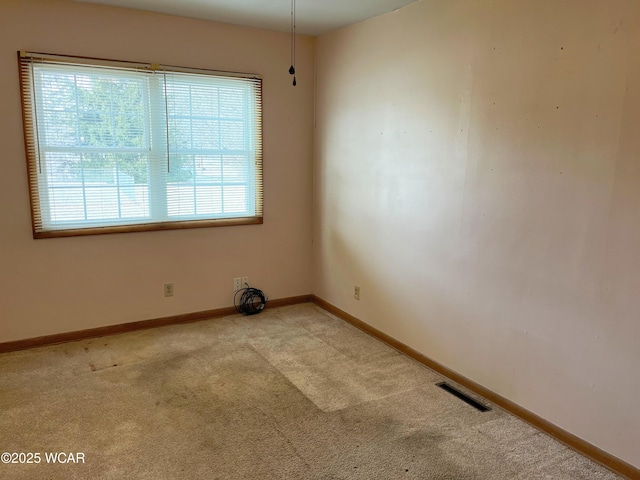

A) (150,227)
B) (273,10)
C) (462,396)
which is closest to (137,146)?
(150,227)

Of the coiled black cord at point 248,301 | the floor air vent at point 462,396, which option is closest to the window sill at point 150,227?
the coiled black cord at point 248,301

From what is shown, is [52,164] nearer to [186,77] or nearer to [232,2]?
[186,77]

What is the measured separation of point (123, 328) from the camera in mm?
3727

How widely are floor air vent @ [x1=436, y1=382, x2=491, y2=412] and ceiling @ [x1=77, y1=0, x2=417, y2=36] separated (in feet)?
8.23

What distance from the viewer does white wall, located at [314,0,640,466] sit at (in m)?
2.08

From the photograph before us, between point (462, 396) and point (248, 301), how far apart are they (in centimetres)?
211

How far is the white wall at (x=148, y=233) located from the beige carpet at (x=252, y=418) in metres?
0.39

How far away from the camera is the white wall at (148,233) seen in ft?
10.5

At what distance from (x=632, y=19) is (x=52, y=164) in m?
3.51

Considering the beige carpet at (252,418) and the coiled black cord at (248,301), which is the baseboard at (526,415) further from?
the coiled black cord at (248,301)

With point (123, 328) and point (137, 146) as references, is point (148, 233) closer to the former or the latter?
point (137, 146)

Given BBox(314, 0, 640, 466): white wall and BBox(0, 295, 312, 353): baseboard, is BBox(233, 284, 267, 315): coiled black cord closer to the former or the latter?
BBox(0, 295, 312, 353): baseboard

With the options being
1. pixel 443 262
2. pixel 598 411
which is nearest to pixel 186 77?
pixel 443 262

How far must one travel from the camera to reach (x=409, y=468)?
7.02ft
